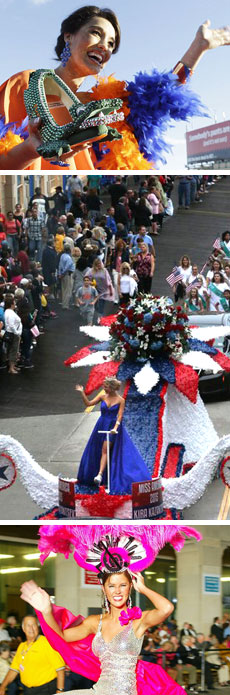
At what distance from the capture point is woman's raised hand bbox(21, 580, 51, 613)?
7492mm

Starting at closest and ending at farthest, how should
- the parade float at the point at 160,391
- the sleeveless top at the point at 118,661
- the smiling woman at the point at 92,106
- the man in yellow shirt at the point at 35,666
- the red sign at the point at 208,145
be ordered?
the smiling woman at the point at 92,106 → the sleeveless top at the point at 118,661 → the man in yellow shirt at the point at 35,666 → the parade float at the point at 160,391 → the red sign at the point at 208,145

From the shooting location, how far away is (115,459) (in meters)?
9.36

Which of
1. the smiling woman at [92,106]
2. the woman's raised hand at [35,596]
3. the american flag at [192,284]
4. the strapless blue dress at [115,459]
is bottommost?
the woman's raised hand at [35,596]

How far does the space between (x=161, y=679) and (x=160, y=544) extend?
78 cm

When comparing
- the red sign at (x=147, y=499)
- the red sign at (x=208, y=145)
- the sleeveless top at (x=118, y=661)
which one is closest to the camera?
the sleeveless top at (x=118, y=661)

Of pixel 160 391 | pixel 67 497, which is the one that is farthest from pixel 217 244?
pixel 67 497

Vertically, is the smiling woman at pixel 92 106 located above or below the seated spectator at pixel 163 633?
above

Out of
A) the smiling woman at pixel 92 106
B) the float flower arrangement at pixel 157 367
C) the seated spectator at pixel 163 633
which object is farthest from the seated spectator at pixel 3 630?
the smiling woman at pixel 92 106

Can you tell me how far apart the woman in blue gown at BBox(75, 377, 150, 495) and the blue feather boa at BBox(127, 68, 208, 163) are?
2354 mm

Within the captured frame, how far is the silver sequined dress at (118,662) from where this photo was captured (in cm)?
740

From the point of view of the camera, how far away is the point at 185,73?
7.27 meters

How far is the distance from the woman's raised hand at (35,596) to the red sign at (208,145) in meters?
4.04

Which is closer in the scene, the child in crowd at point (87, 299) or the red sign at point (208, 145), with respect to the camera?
the child in crowd at point (87, 299)

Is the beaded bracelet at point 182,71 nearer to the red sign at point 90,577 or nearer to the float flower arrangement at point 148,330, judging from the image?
the float flower arrangement at point 148,330
